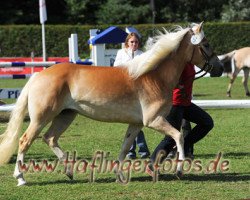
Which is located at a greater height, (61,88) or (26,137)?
(61,88)

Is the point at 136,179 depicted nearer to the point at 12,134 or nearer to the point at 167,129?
the point at 167,129

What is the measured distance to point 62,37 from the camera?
4053 centimetres

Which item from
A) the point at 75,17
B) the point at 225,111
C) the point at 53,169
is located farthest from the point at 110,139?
the point at 75,17

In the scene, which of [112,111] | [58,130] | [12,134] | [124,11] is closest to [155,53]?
[112,111]

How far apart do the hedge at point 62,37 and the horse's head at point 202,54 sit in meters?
30.8

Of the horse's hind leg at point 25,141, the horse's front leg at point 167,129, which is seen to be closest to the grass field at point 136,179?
the horse's hind leg at point 25,141

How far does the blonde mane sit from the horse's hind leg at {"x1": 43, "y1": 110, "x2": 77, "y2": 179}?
1005 millimetres

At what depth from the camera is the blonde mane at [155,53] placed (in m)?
8.44

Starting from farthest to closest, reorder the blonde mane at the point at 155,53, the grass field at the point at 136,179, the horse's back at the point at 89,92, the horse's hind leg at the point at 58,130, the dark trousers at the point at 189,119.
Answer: the dark trousers at the point at 189,119, the horse's hind leg at the point at 58,130, the blonde mane at the point at 155,53, the horse's back at the point at 89,92, the grass field at the point at 136,179

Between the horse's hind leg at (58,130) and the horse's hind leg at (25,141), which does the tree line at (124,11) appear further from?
the horse's hind leg at (25,141)

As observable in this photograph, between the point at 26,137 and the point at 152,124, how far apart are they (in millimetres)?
1548

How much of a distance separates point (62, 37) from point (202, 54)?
32.3 metres

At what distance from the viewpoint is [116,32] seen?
60.8 ft

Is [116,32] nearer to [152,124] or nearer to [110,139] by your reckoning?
[110,139]
